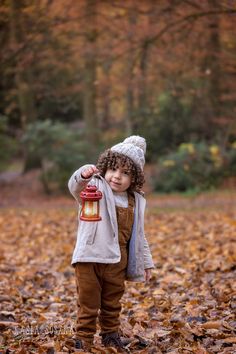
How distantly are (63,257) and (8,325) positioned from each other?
414cm

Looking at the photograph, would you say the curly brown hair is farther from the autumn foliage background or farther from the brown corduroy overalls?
the autumn foliage background

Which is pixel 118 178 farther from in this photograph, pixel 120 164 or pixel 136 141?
pixel 136 141

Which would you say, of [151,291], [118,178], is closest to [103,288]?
[118,178]

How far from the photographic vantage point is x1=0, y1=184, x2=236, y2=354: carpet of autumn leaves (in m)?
4.47

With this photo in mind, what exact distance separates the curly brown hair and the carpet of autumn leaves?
125 centimetres

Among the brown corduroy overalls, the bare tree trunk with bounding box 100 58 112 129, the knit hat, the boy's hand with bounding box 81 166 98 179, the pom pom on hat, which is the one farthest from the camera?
the bare tree trunk with bounding box 100 58 112 129

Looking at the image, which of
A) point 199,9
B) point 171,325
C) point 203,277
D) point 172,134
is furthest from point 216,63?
point 171,325

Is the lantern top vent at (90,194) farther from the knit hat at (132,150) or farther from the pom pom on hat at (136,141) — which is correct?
the pom pom on hat at (136,141)

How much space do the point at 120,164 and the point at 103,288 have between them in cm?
94

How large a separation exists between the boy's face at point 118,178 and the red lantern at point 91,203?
24cm

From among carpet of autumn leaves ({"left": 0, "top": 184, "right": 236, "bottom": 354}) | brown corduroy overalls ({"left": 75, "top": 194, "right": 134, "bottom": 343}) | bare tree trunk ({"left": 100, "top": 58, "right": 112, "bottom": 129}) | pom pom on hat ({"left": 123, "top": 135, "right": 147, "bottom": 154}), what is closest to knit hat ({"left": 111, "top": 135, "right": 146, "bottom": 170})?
pom pom on hat ({"left": 123, "top": 135, "right": 147, "bottom": 154})

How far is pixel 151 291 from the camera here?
657cm

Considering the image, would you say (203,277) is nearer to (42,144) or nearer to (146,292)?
(146,292)

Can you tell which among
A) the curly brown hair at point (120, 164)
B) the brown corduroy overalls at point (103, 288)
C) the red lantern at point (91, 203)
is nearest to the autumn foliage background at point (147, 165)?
the brown corduroy overalls at point (103, 288)
